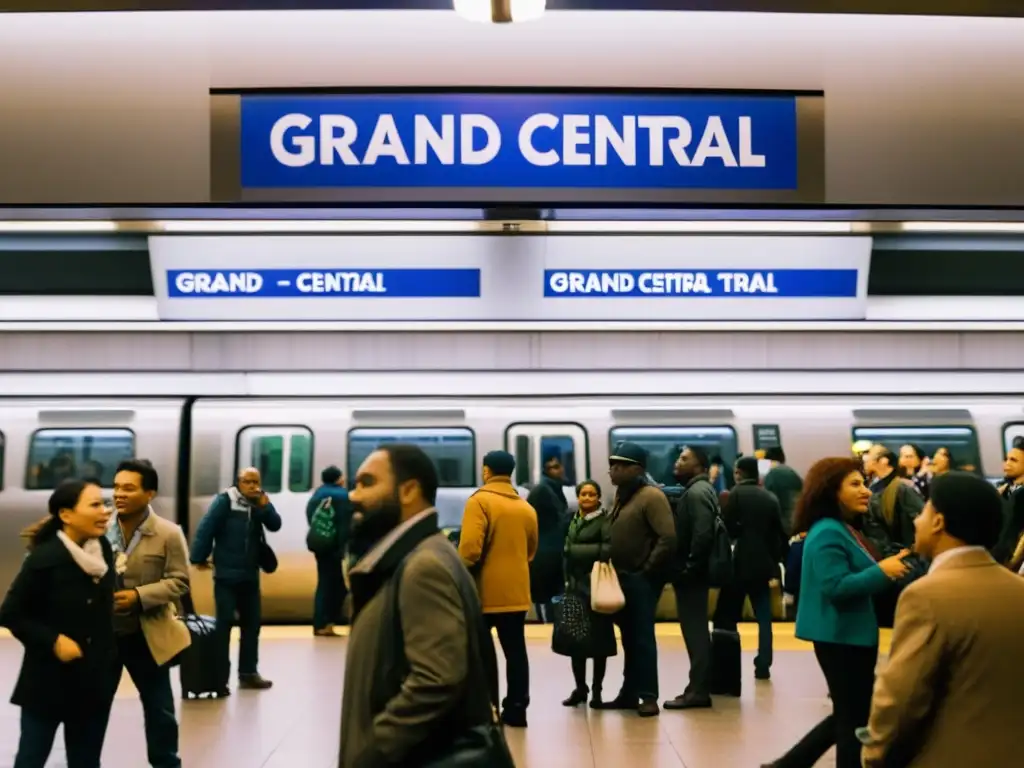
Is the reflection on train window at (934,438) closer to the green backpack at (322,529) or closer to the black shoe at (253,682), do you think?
the green backpack at (322,529)

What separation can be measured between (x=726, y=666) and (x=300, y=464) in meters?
5.65

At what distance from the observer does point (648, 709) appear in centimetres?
845

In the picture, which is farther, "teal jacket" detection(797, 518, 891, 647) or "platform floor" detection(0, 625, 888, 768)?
Result: "platform floor" detection(0, 625, 888, 768)

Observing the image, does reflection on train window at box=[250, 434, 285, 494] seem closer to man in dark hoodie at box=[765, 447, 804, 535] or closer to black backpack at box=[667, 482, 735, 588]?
man in dark hoodie at box=[765, 447, 804, 535]

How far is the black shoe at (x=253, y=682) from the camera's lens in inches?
378

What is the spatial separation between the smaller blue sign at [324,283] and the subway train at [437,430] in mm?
2182

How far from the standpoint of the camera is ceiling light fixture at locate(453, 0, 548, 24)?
3684 mm

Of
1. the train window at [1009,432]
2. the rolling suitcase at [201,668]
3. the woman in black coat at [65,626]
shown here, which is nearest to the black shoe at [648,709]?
the rolling suitcase at [201,668]

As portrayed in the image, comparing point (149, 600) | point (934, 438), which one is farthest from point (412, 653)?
point (934, 438)

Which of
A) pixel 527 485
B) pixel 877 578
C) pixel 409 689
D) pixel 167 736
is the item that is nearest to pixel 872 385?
pixel 527 485

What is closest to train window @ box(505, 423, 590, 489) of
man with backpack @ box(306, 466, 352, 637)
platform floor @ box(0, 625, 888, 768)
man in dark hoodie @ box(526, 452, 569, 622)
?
man in dark hoodie @ box(526, 452, 569, 622)

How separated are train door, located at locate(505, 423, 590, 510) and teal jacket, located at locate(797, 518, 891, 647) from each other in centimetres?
762

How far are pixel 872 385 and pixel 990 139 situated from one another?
9137 mm

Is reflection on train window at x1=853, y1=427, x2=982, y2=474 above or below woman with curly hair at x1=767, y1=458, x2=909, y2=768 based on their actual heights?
above
